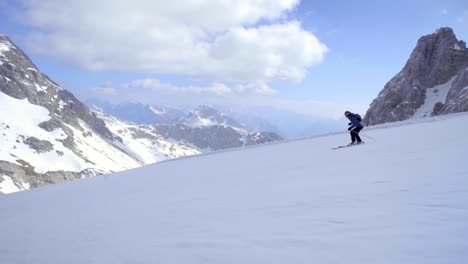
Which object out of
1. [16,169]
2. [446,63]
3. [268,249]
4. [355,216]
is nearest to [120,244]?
[268,249]

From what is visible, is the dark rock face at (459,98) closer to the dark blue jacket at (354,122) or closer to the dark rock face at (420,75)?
the dark rock face at (420,75)

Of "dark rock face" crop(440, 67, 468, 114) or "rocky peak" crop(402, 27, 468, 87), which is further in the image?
"rocky peak" crop(402, 27, 468, 87)

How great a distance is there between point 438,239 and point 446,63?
178 m

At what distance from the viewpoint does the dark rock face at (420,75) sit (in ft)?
468

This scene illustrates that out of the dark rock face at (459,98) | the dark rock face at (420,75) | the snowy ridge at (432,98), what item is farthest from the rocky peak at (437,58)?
the dark rock face at (459,98)

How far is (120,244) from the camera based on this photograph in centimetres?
622

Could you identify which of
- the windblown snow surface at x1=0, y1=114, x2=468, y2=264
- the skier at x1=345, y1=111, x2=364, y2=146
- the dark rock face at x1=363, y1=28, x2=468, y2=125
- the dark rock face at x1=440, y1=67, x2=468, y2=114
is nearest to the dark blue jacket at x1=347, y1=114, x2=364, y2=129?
the skier at x1=345, y1=111, x2=364, y2=146

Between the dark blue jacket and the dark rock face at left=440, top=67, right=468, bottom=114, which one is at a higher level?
the dark rock face at left=440, top=67, right=468, bottom=114

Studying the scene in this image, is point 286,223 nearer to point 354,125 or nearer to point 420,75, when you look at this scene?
point 354,125

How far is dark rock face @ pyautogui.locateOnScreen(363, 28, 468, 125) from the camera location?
143 m

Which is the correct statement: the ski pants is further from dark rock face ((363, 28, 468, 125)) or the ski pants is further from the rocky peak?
the rocky peak

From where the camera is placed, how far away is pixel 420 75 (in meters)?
155

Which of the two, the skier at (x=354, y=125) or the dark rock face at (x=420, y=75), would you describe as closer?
the skier at (x=354, y=125)

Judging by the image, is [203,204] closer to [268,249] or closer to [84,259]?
[84,259]
